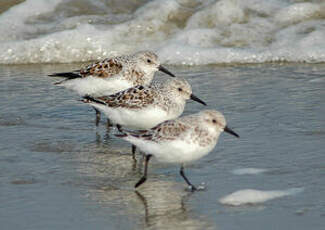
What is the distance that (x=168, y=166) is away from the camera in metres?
7.68

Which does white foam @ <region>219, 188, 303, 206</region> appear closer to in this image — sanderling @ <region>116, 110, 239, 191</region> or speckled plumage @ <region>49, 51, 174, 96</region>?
sanderling @ <region>116, 110, 239, 191</region>

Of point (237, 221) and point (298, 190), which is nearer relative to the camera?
point (237, 221)

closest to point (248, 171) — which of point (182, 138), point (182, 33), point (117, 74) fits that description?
point (182, 138)

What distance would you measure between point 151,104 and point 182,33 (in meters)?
6.55

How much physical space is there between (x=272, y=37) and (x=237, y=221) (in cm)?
859

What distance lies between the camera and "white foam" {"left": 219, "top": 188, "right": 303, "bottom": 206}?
6.46 m

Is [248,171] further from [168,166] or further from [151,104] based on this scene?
[151,104]

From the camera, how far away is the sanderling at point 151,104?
7.98 metres

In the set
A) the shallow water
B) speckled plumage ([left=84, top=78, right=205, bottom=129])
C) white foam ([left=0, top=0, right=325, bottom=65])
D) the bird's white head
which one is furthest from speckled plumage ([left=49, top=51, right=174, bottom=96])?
white foam ([left=0, top=0, right=325, bottom=65])

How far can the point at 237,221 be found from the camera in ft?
19.6

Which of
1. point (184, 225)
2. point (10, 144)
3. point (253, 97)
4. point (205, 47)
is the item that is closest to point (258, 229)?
point (184, 225)

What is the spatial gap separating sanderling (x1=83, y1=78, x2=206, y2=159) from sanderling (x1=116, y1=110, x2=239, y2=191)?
1150 mm

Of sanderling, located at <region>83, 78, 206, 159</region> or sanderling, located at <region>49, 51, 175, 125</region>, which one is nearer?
sanderling, located at <region>83, 78, 206, 159</region>

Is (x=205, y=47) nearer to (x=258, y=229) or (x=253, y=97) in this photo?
(x=253, y=97)
